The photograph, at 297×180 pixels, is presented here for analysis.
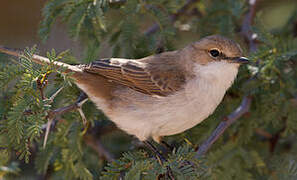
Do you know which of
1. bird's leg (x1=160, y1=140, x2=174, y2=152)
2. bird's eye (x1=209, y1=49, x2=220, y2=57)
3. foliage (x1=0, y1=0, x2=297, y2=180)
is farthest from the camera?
bird's leg (x1=160, y1=140, x2=174, y2=152)

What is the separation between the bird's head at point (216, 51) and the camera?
3574 millimetres

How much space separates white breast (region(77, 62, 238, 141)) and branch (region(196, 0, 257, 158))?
0.20 metres

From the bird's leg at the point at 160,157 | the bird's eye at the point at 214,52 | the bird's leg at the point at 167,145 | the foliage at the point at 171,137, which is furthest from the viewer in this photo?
the bird's leg at the point at 167,145

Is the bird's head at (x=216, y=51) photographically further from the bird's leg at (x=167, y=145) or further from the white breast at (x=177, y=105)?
the bird's leg at (x=167, y=145)

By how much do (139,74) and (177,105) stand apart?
51 cm

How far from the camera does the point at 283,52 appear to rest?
3.67 meters

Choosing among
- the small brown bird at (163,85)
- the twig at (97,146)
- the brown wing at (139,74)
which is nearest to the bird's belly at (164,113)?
the small brown bird at (163,85)

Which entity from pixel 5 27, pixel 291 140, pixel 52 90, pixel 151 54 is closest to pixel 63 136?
pixel 52 90

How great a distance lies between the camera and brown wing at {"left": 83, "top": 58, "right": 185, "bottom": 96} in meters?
3.71

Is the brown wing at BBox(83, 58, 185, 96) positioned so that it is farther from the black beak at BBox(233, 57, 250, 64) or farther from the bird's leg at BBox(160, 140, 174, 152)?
the bird's leg at BBox(160, 140, 174, 152)

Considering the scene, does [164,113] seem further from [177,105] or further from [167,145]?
[167,145]

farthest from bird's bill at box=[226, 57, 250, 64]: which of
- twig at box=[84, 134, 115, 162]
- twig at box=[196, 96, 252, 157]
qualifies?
twig at box=[84, 134, 115, 162]

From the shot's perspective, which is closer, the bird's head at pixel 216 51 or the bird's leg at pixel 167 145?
the bird's head at pixel 216 51

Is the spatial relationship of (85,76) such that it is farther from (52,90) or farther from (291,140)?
(291,140)
